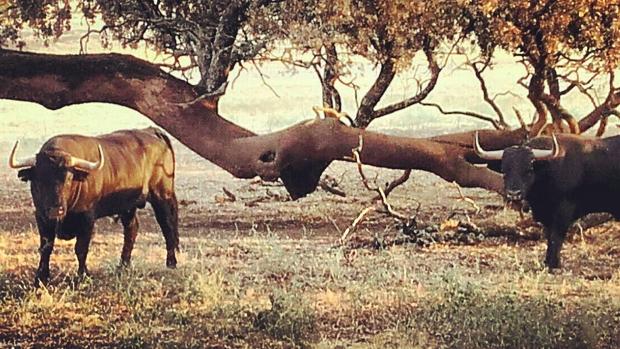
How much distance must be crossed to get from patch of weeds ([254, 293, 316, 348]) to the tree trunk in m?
2.65

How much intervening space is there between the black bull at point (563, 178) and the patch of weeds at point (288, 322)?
7.21 ft

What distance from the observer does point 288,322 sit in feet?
19.3

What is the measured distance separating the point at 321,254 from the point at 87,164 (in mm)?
1946

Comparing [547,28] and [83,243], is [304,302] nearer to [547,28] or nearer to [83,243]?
[83,243]

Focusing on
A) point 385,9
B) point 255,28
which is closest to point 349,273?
point 385,9

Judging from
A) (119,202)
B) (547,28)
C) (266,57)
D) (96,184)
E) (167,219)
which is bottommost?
(167,219)

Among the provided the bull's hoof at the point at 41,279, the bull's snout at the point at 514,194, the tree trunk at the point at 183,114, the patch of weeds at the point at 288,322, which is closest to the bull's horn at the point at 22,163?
the bull's hoof at the point at 41,279

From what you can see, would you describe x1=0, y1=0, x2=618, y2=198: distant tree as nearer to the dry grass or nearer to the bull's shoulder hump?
the dry grass

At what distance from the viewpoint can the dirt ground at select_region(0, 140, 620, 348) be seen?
6246 mm

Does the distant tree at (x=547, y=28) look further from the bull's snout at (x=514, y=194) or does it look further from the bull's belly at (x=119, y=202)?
the bull's belly at (x=119, y=202)

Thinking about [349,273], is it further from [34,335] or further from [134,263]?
[34,335]

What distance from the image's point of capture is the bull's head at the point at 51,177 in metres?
6.42

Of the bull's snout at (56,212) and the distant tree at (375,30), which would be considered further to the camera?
the distant tree at (375,30)

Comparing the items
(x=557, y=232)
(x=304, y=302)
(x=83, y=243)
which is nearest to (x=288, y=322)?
(x=304, y=302)
